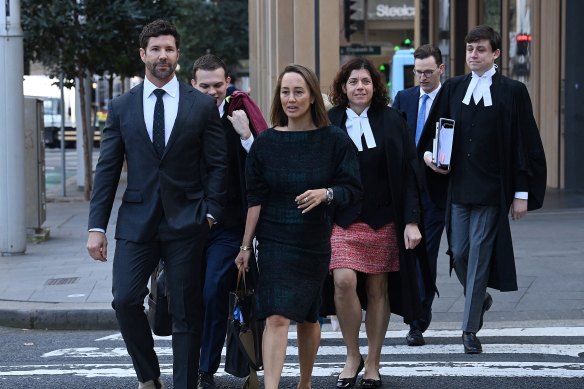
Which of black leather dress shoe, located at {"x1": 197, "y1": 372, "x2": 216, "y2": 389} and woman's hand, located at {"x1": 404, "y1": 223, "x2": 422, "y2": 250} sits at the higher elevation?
woman's hand, located at {"x1": 404, "y1": 223, "x2": 422, "y2": 250}

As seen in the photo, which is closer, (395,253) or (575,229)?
(395,253)

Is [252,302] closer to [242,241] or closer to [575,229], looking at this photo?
[242,241]

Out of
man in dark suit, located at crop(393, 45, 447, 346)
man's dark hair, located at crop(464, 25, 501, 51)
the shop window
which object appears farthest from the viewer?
the shop window

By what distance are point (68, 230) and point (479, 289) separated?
914cm

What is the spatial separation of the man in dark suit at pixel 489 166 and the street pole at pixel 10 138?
641 centimetres

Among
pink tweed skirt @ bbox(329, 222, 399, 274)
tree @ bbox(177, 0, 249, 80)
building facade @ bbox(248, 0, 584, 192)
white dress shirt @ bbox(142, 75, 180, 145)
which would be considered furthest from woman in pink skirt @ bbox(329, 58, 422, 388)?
tree @ bbox(177, 0, 249, 80)

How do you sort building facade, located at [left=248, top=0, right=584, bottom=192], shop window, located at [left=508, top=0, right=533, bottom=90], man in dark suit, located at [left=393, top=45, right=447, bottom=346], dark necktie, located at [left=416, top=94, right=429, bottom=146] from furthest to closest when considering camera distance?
shop window, located at [left=508, top=0, right=533, bottom=90]
building facade, located at [left=248, top=0, right=584, bottom=192]
dark necktie, located at [left=416, top=94, right=429, bottom=146]
man in dark suit, located at [left=393, top=45, right=447, bottom=346]

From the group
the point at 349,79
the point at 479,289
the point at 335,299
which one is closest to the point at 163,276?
the point at 335,299

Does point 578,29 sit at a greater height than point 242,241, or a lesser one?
greater

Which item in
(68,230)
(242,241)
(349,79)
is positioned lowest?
(68,230)

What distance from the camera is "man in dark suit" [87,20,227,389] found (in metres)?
5.87

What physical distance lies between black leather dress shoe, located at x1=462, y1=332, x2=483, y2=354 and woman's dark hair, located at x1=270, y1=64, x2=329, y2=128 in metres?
2.20

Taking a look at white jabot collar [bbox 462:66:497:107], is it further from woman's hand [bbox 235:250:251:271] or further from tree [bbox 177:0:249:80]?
tree [bbox 177:0:249:80]

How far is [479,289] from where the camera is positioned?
7566mm
